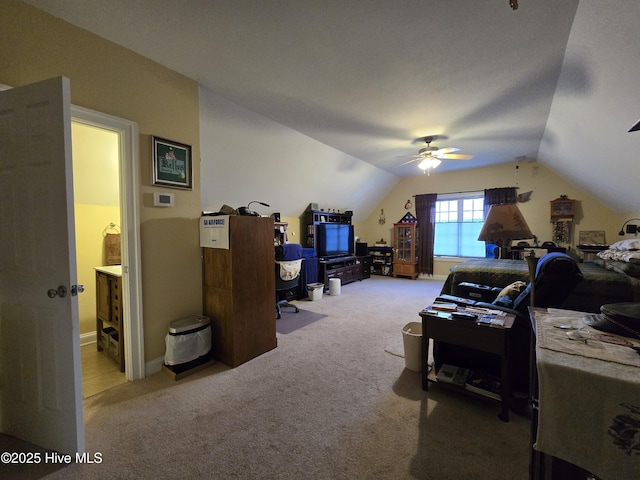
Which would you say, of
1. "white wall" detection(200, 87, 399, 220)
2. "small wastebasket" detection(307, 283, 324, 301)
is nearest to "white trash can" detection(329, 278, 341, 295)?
"small wastebasket" detection(307, 283, 324, 301)

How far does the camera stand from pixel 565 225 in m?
5.12

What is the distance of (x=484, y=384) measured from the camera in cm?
186

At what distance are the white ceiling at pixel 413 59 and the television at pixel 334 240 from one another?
239 centimetres

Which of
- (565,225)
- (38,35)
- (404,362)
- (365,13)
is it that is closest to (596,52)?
(365,13)

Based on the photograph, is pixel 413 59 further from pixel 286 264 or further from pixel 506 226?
pixel 286 264

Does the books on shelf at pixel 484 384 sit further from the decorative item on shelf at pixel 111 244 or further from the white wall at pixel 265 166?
the decorative item on shelf at pixel 111 244

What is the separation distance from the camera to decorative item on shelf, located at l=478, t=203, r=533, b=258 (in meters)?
1.88

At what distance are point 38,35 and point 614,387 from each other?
3319mm

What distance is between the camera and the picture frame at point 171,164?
2207 millimetres

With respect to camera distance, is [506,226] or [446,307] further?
[446,307]

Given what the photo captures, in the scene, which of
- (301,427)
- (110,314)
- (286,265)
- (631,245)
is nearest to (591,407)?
(301,427)

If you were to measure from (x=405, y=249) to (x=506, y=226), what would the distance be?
487 centimetres

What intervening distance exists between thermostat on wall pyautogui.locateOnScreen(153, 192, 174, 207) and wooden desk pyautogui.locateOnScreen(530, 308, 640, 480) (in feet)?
8.56

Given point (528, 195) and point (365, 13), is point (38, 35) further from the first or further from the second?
point (528, 195)
